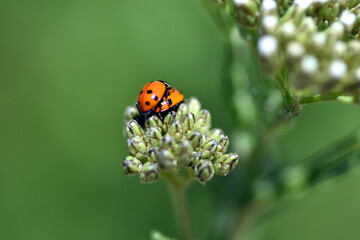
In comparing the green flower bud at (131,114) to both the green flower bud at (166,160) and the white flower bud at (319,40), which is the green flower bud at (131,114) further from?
the white flower bud at (319,40)

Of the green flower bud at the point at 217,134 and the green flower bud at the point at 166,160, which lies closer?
the green flower bud at the point at 166,160

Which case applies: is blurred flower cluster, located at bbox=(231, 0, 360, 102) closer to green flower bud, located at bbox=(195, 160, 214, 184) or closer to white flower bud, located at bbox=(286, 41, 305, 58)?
white flower bud, located at bbox=(286, 41, 305, 58)

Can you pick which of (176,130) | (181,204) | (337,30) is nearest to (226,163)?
(176,130)

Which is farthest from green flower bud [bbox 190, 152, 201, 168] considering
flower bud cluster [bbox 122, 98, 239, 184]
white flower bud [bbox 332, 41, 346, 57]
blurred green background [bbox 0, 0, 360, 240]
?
blurred green background [bbox 0, 0, 360, 240]

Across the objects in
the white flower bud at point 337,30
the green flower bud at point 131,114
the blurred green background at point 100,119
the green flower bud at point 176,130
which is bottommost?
the green flower bud at point 176,130

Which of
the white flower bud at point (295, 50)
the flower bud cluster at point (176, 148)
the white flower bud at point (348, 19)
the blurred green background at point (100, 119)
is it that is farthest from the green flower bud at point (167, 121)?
the blurred green background at point (100, 119)
